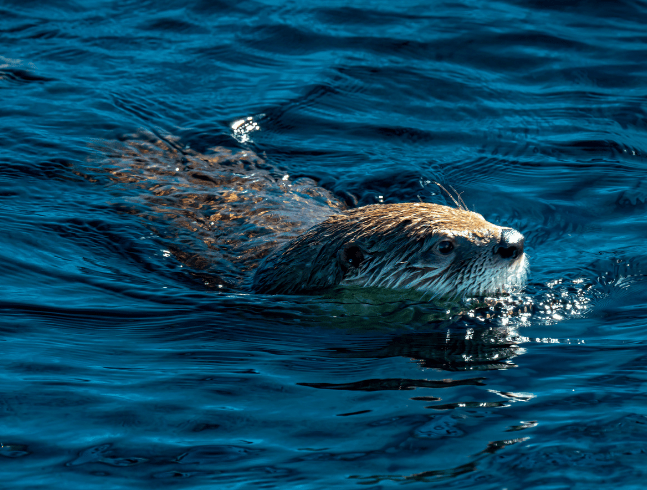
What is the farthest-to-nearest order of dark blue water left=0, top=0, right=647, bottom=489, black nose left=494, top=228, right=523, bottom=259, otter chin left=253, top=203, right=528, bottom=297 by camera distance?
1. otter chin left=253, top=203, right=528, bottom=297
2. black nose left=494, top=228, right=523, bottom=259
3. dark blue water left=0, top=0, right=647, bottom=489

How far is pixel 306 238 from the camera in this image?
5266 mm

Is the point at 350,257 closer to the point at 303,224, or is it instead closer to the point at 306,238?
the point at 306,238

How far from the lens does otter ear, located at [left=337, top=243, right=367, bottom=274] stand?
5.06m

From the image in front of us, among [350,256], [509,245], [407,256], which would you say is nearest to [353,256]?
[350,256]

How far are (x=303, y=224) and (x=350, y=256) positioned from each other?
0.96m

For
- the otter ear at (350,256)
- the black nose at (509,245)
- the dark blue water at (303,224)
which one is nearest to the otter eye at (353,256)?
the otter ear at (350,256)

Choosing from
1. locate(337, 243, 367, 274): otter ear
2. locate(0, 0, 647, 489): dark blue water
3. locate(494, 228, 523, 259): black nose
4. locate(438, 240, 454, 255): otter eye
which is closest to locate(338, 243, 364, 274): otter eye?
locate(337, 243, 367, 274): otter ear

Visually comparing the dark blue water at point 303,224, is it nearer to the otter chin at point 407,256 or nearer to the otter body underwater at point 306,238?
the otter body underwater at point 306,238

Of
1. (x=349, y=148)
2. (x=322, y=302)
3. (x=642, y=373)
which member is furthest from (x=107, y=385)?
(x=349, y=148)

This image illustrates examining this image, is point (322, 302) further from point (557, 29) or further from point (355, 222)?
point (557, 29)

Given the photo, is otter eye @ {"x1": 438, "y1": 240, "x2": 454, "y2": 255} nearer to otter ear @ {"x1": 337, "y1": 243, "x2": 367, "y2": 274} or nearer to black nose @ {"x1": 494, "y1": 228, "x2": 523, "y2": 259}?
black nose @ {"x1": 494, "y1": 228, "x2": 523, "y2": 259}

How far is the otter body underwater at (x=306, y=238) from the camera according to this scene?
16.6 feet

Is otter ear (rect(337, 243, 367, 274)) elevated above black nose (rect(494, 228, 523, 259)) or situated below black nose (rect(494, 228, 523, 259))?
below

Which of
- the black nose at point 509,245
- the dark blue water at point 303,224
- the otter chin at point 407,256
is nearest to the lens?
the dark blue water at point 303,224
